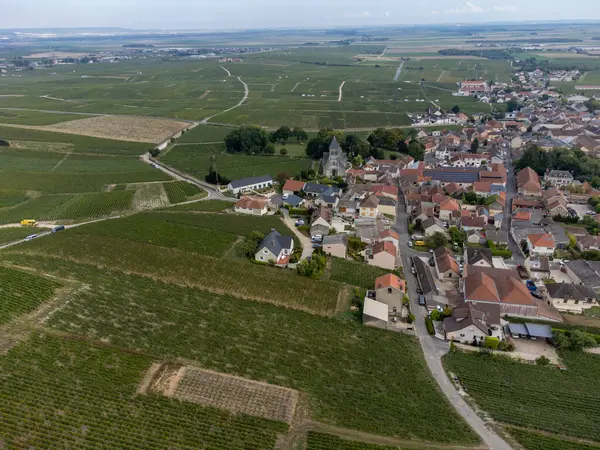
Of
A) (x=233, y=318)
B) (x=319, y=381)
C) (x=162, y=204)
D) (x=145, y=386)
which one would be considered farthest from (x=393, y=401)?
(x=162, y=204)

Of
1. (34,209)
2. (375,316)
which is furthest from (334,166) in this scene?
(34,209)

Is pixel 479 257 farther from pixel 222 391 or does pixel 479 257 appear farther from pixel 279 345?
pixel 222 391

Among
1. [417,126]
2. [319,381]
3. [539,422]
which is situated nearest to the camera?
[539,422]

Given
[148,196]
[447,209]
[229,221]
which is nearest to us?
[229,221]

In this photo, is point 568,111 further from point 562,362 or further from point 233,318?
point 233,318

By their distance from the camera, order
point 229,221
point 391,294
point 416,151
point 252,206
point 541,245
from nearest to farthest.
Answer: point 391,294 < point 541,245 < point 229,221 < point 252,206 < point 416,151

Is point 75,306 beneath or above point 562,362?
above

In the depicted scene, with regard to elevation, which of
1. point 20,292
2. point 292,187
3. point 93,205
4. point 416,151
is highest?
point 20,292

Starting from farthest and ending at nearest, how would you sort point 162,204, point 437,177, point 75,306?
1. point 437,177
2. point 162,204
3. point 75,306
